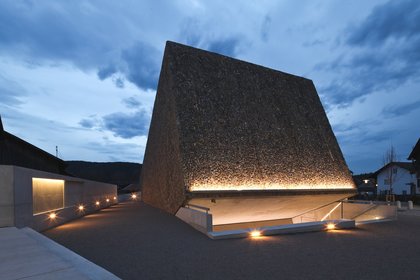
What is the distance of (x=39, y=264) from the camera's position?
11.7 ft

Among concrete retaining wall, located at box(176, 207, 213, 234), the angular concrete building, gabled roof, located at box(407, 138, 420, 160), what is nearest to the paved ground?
concrete retaining wall, located at box(176, 207, 213, 234)

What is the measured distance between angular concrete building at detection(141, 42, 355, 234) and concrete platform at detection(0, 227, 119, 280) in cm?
594

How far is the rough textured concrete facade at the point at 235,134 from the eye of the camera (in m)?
11.3

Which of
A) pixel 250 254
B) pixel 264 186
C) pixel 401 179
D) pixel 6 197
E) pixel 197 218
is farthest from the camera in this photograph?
pixel 401 179

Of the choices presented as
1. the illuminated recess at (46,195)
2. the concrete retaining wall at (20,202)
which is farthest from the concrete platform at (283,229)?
the illuminated recess at (46,195)

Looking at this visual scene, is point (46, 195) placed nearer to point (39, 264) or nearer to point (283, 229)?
point (39, 264)

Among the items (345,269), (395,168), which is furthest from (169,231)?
(395,168)

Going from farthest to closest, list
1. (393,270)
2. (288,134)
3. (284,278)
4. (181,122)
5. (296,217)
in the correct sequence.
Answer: (296,217) < (288,134) < (181,122) < (393,270) < (284,278)

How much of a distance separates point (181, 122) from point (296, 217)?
380 inches

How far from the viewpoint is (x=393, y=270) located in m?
4.71

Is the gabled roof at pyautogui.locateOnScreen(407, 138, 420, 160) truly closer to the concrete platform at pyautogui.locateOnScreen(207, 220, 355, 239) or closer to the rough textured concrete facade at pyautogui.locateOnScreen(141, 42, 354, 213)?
the rough textured concrete facade at pyautogui.locateOnScreen(141, 42, 354, 213)

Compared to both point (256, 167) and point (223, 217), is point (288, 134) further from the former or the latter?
point (223, 217)

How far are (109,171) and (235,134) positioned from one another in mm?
66982

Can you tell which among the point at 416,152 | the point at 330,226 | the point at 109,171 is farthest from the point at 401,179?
the point at 109,171
